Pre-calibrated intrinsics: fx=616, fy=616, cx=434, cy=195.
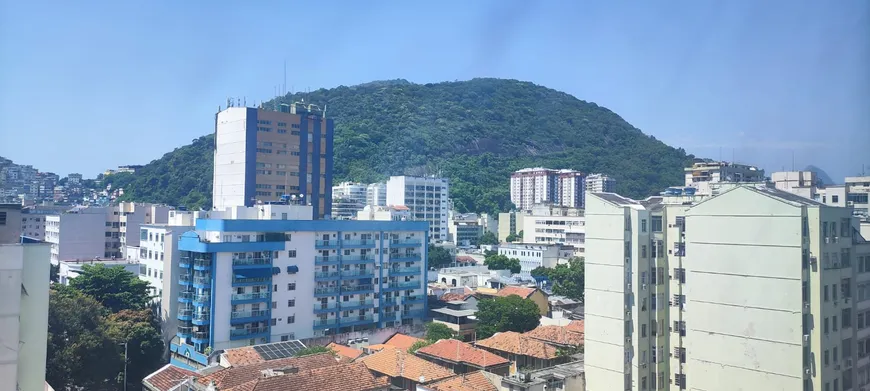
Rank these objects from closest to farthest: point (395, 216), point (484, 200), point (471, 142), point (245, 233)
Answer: point (245, 233)
point (395, 216)
point (484, 200)
point (471, 142)

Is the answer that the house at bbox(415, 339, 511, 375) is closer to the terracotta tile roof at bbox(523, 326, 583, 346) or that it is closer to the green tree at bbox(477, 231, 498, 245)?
the terracotta tile roof at bbox(523, 326, 583, 346)

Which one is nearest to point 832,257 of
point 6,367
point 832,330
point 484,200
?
point 832,330

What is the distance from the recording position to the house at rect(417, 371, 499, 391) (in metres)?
8.88

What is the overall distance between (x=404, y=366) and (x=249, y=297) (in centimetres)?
503

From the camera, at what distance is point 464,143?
60.3 meters

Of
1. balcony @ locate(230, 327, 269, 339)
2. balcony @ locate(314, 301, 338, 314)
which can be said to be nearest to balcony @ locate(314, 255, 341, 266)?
balcony @ locate(314, 301, 338, 314)

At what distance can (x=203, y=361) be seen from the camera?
12789mm

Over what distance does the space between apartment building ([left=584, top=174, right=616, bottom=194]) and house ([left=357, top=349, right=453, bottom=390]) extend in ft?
123

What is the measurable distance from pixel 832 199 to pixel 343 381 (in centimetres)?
709

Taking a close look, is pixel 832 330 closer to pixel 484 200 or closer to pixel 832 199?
pixel 832 199

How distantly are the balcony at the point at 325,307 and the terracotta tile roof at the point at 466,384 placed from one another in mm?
5927

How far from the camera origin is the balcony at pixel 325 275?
14750 mm

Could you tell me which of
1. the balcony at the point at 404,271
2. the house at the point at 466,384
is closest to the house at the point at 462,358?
the house at the point at 466,384

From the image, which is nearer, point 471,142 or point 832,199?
point 832,199
